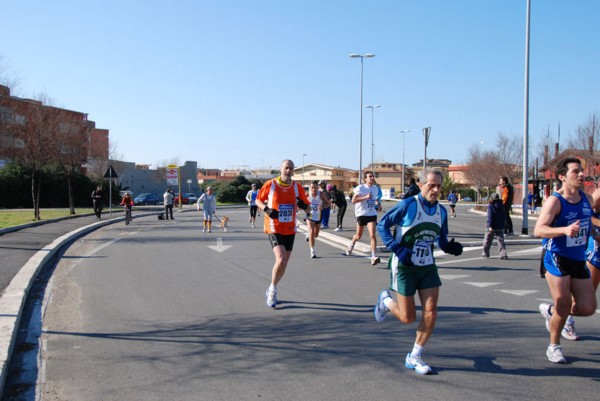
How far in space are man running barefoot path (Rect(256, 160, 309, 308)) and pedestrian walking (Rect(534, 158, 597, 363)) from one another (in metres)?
3.53

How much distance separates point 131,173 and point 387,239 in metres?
71.5

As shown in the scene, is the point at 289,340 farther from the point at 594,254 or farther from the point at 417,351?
the point at 594,254

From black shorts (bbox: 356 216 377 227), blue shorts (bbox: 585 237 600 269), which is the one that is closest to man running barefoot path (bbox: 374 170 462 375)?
blue shorts (bbox: 585 237 600 269)

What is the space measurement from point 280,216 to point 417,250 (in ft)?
10.4

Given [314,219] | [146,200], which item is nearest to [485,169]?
[146,200]

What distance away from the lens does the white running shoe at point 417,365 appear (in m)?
4.82

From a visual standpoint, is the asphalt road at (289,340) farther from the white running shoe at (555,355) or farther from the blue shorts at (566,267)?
the blue shorts at (566,267)

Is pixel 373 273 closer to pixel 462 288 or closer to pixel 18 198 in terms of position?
pixel 462 288

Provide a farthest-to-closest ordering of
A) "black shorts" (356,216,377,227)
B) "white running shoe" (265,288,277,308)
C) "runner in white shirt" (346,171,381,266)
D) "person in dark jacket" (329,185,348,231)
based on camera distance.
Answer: "person in dark jacket" (329,185,348,231) → "black shorts" (356,216,377,227) → "runner in white shirt" (346,171,381,266) → "white running shoe" (265,288,277,308)

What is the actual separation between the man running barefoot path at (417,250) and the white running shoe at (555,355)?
1.15 metres

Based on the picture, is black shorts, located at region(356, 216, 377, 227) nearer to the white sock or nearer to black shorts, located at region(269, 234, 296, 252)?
black shorts, located at region(269, 234, 296, 252)

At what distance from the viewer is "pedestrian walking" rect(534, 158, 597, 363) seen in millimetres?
5090

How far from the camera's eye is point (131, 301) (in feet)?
26.3

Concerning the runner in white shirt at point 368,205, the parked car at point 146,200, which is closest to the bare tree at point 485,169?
the parked car at point 146,200
